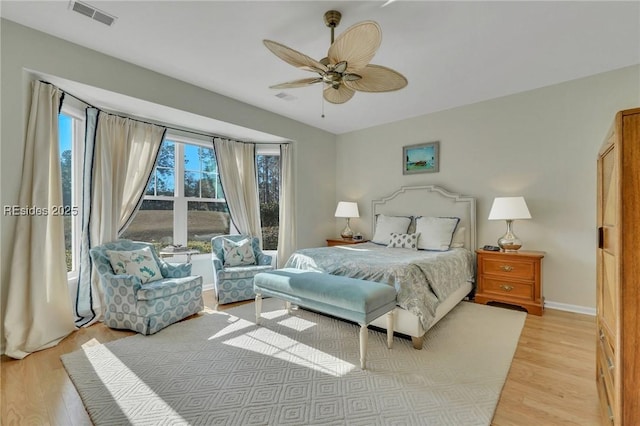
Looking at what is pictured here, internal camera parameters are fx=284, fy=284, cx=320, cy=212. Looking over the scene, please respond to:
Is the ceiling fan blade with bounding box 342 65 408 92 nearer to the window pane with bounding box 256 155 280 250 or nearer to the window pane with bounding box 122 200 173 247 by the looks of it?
the window pane with bounding box 256 155 280 250

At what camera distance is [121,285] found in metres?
2.88

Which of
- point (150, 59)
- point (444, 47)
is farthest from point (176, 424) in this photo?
point (444, 47)

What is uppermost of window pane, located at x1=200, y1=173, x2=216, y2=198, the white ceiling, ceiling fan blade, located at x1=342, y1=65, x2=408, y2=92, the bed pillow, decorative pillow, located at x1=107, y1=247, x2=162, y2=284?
the white ceiling

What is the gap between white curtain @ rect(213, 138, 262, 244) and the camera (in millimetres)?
4609

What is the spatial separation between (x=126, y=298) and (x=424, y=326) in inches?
114

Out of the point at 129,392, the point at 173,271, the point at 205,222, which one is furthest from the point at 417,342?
the point at 205,222

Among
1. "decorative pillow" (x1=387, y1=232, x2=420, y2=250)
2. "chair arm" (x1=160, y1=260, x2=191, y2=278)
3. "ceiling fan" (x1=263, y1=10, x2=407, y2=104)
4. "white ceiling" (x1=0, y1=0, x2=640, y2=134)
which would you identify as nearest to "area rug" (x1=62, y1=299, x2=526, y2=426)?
"chair arm" (x1=160, y1=260, x2=191, y2=278)

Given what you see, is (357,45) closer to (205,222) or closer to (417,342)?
(417,342)

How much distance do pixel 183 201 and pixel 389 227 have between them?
3267 mm

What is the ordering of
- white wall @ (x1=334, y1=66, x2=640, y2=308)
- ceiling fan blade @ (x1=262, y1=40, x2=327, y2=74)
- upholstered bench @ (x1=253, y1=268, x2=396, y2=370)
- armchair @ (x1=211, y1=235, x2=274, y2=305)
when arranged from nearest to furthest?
1. ceiling fan blade @ (x1=262, y1=40, x2=327, y2=74)
2. upholstered bench @ (x1=253, y1=268, x2=396, y2=370)
3. white wall @ (x1=334, y1=66, x2=640, y2=308)
4. armchair @ (x1=211, y1=235, x2=274, y2=305)

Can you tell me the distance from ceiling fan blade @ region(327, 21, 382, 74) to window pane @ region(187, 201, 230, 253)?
338 cm

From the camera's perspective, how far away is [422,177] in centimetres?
472

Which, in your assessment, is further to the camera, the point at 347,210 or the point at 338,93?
the point at 347,210

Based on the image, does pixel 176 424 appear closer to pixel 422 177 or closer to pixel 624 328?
pixel 624 328
